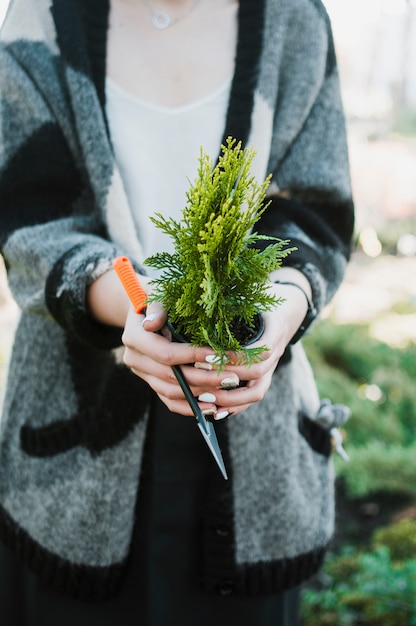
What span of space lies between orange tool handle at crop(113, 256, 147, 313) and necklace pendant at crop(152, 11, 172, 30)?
62 centimetres

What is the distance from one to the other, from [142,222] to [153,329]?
47 centimetres

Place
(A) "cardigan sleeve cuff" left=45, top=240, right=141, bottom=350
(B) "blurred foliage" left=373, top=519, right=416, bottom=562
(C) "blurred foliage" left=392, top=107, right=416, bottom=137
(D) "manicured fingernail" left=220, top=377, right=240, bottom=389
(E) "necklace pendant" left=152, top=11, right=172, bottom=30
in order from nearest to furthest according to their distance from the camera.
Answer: (D) "manicured fingernail" left=220, top=377, right=240, bottom=389
(A) "cardigan sleeve cuff" left=45, top=240, right=141, bottom=350
(E) "necklace pendant" left=152, top=11, right=172, bottom=30
(B) "blurred foliage" left=373, top=519, right=416, bottom=562
(C) "blurred foliage" left=392, top=107, right=416, bottom=137

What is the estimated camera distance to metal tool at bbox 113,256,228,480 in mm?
848

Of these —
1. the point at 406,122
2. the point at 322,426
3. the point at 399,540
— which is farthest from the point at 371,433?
the point at 406,122

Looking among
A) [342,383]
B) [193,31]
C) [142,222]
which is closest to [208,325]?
[142,222]

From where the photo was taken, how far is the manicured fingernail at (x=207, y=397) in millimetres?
871

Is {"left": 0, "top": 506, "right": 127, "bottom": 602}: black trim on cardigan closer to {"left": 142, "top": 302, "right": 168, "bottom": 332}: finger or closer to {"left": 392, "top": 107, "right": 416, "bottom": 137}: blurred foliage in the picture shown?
{"left": 142, "top": 302, "right": 168, "bottom": 332}: finger

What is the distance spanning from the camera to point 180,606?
1280 millimetres

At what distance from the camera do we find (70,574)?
1.23 m

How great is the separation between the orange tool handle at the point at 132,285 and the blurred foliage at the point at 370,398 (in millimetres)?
2087

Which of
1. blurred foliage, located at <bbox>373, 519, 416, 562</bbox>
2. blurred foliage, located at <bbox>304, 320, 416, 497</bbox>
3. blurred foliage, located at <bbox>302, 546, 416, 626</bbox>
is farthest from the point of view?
blurred foliage, located at <bbox>304, 320, 416, 497</bbox>

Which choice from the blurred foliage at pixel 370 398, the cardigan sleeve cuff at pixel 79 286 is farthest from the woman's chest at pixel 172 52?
the blurred foliage at pixel 370 398

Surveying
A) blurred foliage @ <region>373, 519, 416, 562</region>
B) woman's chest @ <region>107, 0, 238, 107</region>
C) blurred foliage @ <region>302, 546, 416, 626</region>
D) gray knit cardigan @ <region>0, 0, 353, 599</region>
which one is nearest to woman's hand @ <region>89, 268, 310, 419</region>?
gray knit cardigan @ <region>0, 0, 353, 599</region>

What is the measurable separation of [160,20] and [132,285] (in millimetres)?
673
